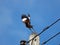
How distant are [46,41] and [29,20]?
4.68ft

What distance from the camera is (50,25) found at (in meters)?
15.9

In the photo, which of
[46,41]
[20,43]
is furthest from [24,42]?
[46,41]

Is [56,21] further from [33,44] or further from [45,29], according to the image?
[33,44]

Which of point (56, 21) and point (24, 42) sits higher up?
point (56, 21)

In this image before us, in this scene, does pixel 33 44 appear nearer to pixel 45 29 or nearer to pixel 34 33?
pixel 34 33

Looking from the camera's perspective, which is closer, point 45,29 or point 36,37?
point 45,29

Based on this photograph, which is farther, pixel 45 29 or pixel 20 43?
pixel 20 43

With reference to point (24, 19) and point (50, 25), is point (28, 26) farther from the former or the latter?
point (50, 25)

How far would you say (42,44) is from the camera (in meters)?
17.0

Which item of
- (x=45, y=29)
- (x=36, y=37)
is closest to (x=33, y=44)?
(x=36, y=37)

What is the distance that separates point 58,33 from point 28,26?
6.16 feet

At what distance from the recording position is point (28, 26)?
17.6 m

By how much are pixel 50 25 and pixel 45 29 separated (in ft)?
1.00

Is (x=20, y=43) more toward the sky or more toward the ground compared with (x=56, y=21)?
more toward the ground
